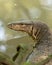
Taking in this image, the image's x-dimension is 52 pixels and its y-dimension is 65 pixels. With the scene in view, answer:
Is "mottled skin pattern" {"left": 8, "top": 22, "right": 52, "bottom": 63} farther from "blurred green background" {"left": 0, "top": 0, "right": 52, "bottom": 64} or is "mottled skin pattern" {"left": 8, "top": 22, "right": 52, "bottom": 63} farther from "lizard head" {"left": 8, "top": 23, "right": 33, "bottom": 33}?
"blurred green background" {"left": 0, "top": 0, "right": 52, "bottom": 64}

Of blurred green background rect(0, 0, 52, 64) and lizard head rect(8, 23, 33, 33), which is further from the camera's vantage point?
blurred green background rect(0, 0, 52, 64)

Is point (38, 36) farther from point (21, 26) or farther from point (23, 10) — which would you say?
point (23, 10)

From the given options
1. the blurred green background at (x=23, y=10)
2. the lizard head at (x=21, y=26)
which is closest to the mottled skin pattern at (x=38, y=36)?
the lizard head at (x=21, y=26)

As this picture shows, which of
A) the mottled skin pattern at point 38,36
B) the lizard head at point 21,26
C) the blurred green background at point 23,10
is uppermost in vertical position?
the lizard head at point 21,26

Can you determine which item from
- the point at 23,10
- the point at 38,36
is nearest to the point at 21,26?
the point at 38,36

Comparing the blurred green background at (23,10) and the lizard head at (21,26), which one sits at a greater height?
the lizard head at (21,26)

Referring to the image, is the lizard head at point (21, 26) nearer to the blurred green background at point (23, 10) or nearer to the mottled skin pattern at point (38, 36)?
the mottled skin pattern at point (38, 36)

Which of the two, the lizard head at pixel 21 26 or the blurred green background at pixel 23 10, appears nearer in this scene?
the lizard head at pixel 21 26

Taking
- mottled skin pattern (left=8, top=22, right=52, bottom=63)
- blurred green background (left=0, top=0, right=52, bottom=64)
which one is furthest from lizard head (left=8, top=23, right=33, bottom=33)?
blurred green background (left=0, top=0, right=52, bottom=64)
